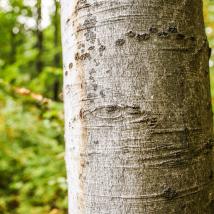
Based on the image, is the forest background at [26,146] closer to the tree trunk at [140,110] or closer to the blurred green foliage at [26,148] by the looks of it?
the blurred green foliage at [26,148]

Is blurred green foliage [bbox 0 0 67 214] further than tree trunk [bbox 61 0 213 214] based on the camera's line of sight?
Yes

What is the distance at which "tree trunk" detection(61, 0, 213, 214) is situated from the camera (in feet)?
2.25

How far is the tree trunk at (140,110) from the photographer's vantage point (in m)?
0.69

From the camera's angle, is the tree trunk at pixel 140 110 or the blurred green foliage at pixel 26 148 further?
the blurred green foliage at pixel 26 148

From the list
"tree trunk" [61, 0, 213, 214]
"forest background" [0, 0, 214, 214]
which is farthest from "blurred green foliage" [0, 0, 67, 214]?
"tree trunk" [61, 0, 213, 214]

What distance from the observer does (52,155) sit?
4.94 m

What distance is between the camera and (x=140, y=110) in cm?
69

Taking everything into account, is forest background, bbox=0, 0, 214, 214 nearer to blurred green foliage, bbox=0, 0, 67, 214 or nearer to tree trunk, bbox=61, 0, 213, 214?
blurred green foliage, bbox=0, 0, 67, 214

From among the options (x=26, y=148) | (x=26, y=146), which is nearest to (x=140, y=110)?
(x=26, y=148)

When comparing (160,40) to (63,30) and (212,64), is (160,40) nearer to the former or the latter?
(63,30)

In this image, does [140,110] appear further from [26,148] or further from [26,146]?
[26,146]

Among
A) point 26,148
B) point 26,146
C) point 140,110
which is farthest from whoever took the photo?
point 26,146

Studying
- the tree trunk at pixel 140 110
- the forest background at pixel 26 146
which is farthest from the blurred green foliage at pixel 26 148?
the tree trunk at pixel 140 110

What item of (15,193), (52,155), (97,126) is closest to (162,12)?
(97,126)
